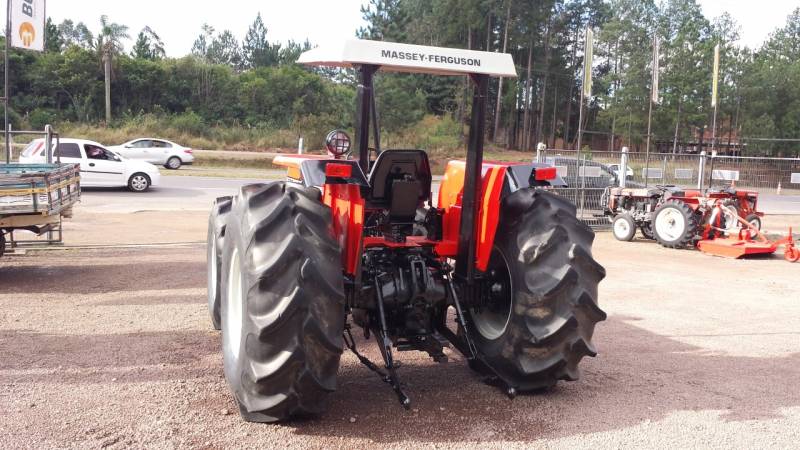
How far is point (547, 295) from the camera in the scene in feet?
14.8

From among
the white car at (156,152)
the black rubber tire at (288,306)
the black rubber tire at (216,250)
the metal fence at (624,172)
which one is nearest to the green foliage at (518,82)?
the white car at (156,152)

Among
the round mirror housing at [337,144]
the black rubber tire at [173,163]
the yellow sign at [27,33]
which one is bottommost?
the black rubber tire at [173,163]

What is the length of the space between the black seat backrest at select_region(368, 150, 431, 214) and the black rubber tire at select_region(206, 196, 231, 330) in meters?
1.20

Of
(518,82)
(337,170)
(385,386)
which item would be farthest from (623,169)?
(518,82)

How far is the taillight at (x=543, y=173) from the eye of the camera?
5.07 metres

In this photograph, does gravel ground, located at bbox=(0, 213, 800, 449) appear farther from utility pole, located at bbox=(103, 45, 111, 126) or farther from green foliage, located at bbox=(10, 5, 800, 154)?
utility pole, located at bbox=(103, 45, 111, 126)

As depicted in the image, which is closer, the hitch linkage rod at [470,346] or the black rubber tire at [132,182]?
the hitch linkage rod at [470,346]

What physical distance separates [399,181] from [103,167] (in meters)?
17.9

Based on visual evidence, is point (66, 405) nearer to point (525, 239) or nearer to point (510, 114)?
point (525, 239)

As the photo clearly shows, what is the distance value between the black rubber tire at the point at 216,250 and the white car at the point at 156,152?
84.3 ft

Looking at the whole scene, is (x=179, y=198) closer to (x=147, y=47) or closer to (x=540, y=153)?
(x=540, y=153)

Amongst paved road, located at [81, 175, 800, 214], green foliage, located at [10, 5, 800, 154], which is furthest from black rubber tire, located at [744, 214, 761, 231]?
green foliage, located at [10, 5, 800, 154]

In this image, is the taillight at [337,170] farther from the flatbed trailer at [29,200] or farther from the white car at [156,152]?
the white car at [156,152]

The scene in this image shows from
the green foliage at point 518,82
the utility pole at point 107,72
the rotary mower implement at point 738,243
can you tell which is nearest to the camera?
the rotary mower implement at point 738,243
